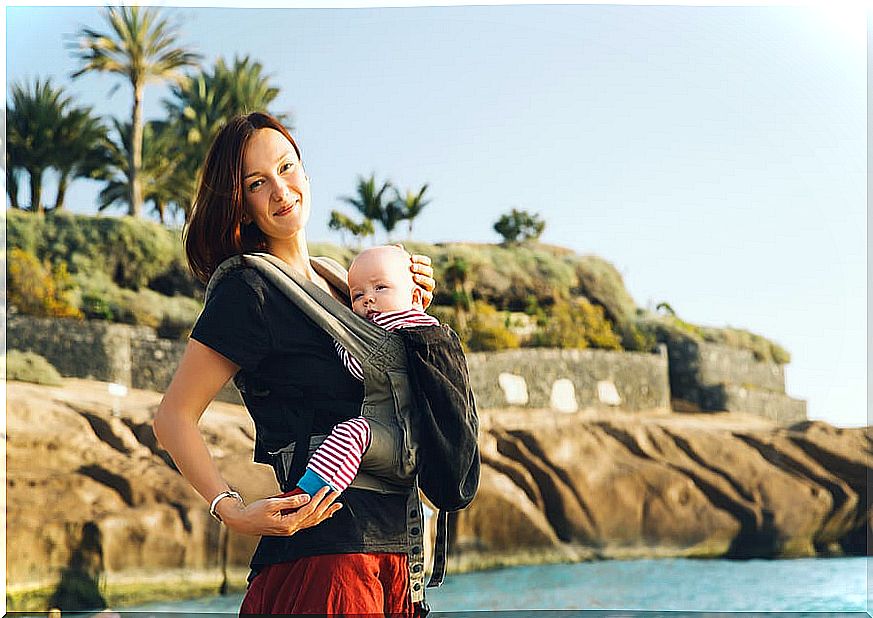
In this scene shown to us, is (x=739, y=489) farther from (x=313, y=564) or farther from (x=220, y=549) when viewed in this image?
(x=313, y=564)

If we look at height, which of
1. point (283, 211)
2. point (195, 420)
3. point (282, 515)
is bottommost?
point (282, 515)

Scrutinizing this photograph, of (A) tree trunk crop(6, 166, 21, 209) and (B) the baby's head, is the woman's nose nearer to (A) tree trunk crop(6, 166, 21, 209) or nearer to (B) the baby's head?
(B) the baby's head

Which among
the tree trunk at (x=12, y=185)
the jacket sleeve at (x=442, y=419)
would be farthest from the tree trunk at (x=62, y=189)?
the jacket sleeve at (x=442, y=419)

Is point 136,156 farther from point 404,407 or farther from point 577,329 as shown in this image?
point 404,407

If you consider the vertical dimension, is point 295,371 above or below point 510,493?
above

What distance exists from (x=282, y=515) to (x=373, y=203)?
14.2 meters

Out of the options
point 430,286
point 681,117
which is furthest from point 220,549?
point 430,286

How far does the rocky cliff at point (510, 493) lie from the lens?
40.0ft

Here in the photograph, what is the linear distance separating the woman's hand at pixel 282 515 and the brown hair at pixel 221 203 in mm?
402

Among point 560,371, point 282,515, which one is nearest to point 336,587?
point 282,515

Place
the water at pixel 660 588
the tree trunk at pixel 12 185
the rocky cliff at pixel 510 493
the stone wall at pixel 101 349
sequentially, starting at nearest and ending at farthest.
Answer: the rocky cliff at pixel 510 493
the water at pixel 660 588
the stone wall at pixel 101 349
the tree trunk at pixel 12 185

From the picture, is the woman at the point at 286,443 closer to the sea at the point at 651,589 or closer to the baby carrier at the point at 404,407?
the baby carrier at the point at 404,407

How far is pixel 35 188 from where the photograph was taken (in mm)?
15266

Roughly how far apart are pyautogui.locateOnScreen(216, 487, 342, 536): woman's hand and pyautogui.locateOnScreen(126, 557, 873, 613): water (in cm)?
1085
